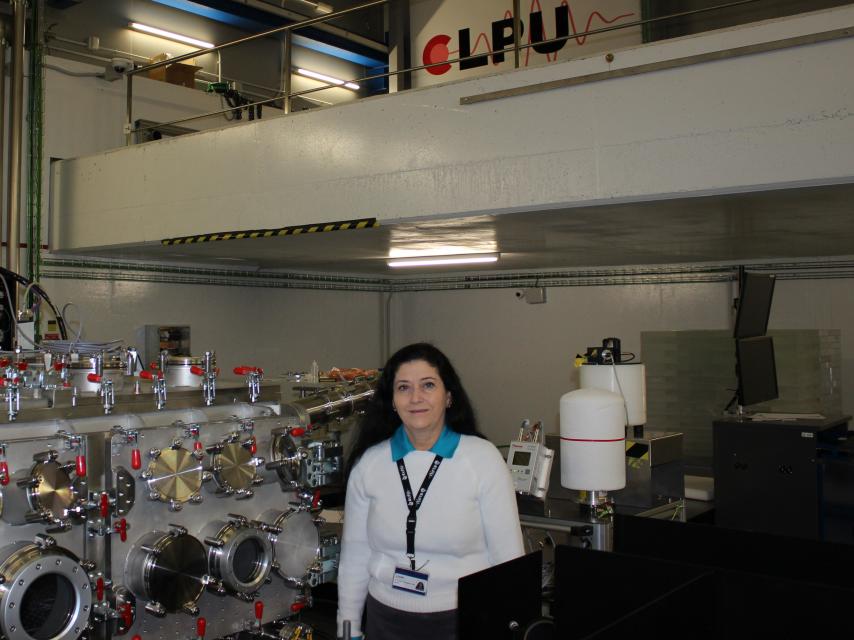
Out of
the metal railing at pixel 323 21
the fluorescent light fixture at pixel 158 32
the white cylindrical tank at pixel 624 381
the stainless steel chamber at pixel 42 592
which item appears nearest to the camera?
the stainless steel chamber at pixel 42 592

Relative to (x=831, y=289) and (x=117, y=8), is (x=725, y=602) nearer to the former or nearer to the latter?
(x=831, y=289)

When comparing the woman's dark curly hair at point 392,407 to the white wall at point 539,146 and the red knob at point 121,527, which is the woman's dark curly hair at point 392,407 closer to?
the red knob at point 121,527

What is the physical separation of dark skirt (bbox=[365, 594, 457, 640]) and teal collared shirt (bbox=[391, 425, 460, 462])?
42 cm

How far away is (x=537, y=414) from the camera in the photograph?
8.91 meters

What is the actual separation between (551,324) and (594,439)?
5462 millimetres

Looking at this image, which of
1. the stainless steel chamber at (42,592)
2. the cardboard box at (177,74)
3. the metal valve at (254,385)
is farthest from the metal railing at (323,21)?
the stainless steel chamber at (42,592)

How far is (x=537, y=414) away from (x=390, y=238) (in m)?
3.67

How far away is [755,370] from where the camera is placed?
5305 mm

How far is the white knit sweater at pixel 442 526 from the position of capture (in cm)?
226

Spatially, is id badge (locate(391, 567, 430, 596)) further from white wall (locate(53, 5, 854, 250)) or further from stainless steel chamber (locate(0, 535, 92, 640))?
white wall (locate(53, 5, 854, 250))

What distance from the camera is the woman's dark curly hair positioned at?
245cm

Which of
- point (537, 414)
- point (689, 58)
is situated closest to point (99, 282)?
point (537, 414)

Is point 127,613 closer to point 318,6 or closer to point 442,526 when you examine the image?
point 442,526

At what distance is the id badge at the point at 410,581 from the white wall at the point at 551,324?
237 inches
